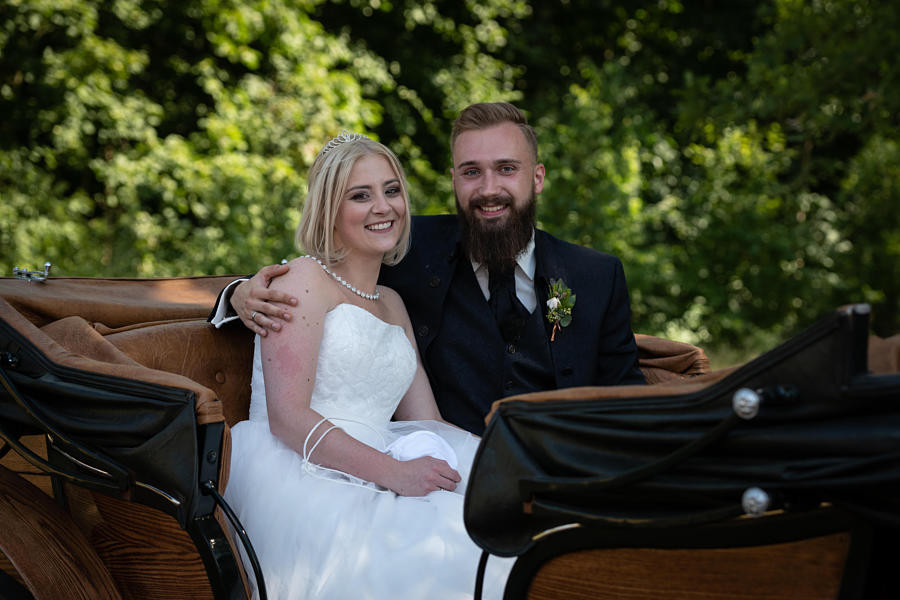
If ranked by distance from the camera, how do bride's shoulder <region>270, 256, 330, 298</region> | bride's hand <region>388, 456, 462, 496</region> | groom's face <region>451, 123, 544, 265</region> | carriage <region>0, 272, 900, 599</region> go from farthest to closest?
groom's face <region>451, 123, 544, 265</region> → bride's shoulder <region>270, 256, 330, 298</region> → bride's hand <region>388, 456, 462, 496</region> → carriage <region>0, 272, 900, 599</region>


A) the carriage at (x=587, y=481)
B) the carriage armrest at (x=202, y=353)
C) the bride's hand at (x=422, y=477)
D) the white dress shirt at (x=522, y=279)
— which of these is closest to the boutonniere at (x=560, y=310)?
the white dress shirt at (x=522, y=279)

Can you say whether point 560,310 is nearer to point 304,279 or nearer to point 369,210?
point 369,210

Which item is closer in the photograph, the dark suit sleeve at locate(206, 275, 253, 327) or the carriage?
the carriage

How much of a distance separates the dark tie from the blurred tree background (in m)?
3.94

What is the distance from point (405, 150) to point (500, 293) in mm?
6837

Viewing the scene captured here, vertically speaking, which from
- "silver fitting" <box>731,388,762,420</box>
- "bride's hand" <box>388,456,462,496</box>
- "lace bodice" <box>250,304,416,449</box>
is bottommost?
"bride's hand" <box>388,456,462,496</box>

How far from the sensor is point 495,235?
3.04m

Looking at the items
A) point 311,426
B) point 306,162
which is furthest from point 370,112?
point 311,426

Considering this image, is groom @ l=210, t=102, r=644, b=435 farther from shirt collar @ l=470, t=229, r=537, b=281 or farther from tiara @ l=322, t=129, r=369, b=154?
tiara @ l=322, t=129, r=369, b=154

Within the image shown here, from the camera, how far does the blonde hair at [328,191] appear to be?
268cm

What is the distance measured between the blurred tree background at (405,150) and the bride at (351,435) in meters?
4.02

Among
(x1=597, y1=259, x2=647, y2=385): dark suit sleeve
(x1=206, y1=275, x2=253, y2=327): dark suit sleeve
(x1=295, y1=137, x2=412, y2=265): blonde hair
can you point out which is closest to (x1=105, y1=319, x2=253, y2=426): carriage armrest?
(x1=206, y1=275, x2=253, y2=327): dark suit sleeve

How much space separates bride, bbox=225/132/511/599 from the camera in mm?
1970

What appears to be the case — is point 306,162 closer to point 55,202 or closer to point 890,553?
point 55,202
